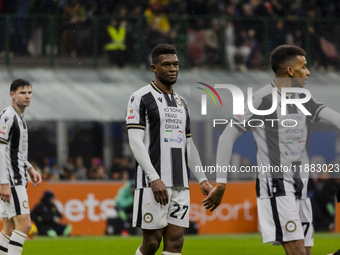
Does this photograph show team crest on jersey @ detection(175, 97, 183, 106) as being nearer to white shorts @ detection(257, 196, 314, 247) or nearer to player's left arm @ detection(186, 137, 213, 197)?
player's left arm @ detection(186, 137, 213, 197)

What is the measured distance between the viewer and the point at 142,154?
6.92 m

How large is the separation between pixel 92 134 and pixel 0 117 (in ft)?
27.8

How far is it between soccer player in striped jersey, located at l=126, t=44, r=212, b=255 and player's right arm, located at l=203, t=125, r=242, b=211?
377 mm

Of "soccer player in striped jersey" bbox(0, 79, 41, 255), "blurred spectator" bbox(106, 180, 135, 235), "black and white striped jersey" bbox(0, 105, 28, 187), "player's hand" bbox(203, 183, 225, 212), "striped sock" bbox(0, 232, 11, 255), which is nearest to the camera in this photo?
"player's hand" bbox(203, 183, 225, 212)

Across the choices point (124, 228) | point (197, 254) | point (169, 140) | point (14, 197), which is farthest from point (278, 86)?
point (124, 228)

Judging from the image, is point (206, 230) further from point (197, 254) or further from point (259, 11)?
point (259, 11)

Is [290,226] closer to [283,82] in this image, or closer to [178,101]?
[283,82]

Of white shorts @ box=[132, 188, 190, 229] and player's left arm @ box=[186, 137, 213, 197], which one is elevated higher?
player's left arm @ box=[186, 137, 213, 197]

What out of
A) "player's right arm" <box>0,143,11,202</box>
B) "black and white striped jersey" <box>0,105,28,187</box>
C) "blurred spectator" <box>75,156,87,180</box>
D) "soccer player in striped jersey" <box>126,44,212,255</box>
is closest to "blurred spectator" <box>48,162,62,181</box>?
"blurred spectator" <box>75,156,87,180</box>

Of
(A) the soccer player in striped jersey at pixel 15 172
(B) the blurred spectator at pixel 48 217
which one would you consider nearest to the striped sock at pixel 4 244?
(A) the soccer player in striped jersey at pixel 15 172

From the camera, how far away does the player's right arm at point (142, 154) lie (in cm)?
690

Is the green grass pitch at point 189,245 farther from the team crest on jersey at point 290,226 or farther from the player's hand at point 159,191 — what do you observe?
the team crest on jersey at point 290,226

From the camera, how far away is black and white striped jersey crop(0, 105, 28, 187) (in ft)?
28.1

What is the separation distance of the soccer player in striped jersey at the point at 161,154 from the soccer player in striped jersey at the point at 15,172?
5.98 feet
